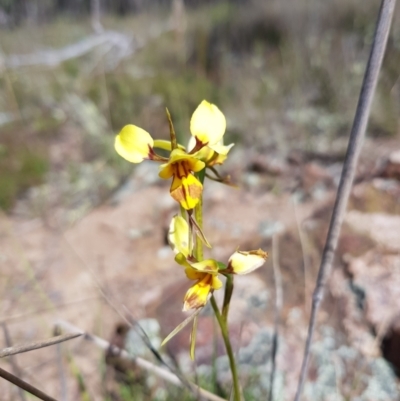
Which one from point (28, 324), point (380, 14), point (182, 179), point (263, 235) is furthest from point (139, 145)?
point (28, 324)

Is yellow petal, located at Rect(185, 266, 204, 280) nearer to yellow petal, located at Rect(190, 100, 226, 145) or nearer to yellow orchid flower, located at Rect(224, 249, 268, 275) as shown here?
yellow orchid flower, located at Rect(224, 249, 268, 275)

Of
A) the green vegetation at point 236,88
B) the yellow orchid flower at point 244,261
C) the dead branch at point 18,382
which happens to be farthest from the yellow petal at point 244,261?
the green vegetation at point 236,88

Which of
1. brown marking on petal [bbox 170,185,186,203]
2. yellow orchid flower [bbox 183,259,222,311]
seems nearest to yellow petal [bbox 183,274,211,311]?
yellow orchid flower [bbox 183,259,222,311]

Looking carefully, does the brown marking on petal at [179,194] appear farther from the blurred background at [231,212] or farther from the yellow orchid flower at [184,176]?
the blurred background at [231,212]

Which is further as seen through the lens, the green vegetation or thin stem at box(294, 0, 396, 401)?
the green vegetation

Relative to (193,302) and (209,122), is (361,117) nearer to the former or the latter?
(209,122)

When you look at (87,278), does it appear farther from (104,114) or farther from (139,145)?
(104,114)

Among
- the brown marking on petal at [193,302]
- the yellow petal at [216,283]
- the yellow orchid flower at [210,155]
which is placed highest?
the yellow orchid flower at [210,155]
